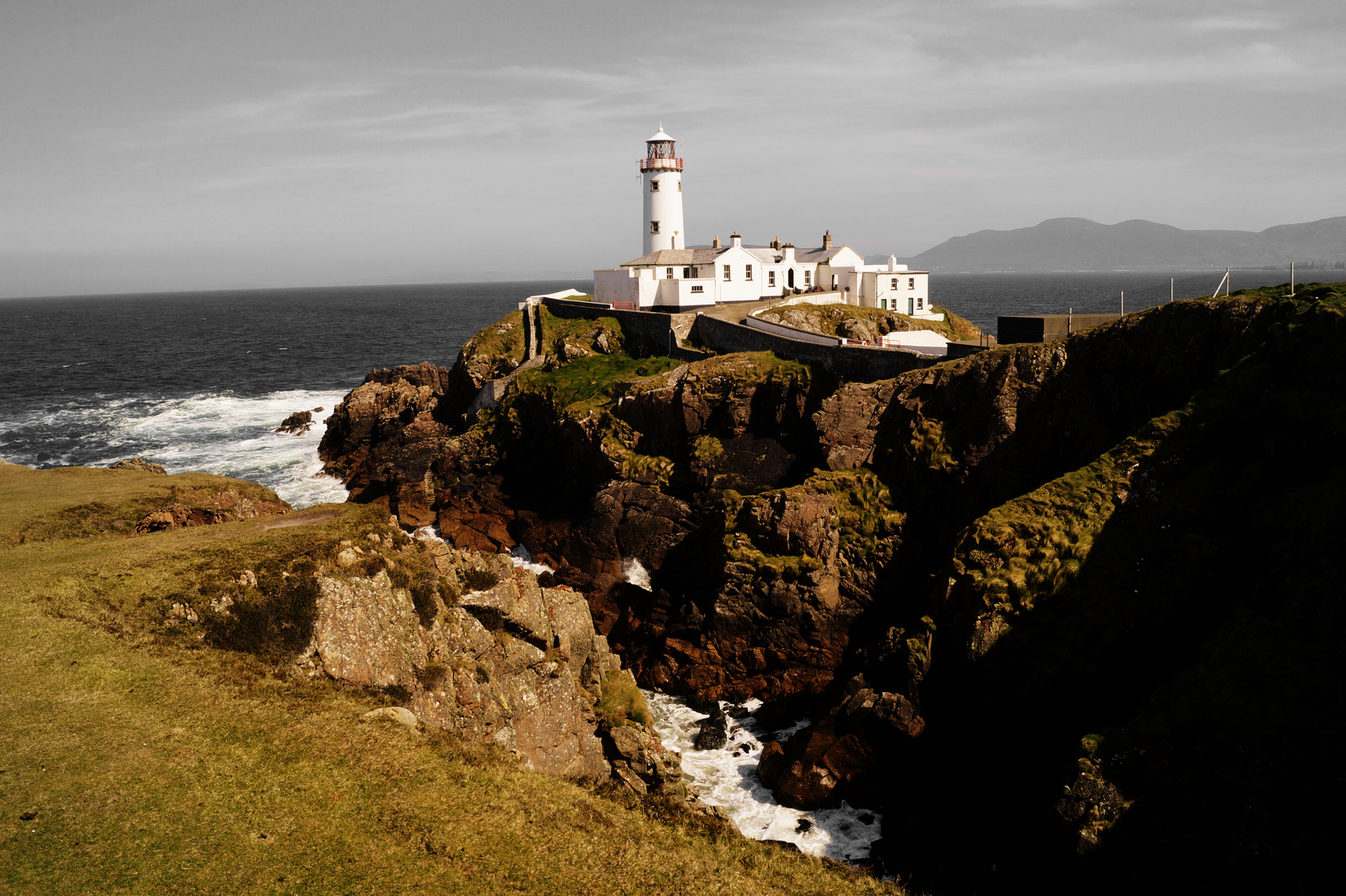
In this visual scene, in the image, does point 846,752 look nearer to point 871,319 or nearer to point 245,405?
point 871,319

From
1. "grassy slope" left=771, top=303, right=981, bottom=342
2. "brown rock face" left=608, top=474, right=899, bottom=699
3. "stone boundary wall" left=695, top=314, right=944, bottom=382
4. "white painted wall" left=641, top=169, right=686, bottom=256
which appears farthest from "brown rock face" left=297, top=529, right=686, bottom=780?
"white painted wall" left=641, top=169, right=686, bottom=256

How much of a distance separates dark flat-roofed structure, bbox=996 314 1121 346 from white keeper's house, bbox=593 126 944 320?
88.9 ft

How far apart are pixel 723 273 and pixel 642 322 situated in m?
8.44

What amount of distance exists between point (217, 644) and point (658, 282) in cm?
5002

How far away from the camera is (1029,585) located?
83.5 ft

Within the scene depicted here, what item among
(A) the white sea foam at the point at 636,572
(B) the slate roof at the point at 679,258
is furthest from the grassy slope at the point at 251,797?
(B) the slate roof at the point at 679,258

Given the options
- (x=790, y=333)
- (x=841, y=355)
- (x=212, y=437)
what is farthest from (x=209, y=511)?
(x=212, y=437)

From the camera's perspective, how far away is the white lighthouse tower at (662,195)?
70625mm

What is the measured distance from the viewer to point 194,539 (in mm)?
24281

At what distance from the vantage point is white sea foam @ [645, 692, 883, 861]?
23156 millimetres

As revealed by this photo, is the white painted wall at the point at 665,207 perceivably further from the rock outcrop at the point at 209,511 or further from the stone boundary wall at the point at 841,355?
the rock outcrop at the point at 209,511

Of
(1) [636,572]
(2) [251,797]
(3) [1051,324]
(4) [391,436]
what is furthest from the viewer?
(4) [391,436]

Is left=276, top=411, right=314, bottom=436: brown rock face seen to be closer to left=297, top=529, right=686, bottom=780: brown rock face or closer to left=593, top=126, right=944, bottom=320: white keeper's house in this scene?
left=593, top=126, right=944, bottom=320: white keeper's house

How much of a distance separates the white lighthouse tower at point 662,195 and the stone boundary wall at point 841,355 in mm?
23210
